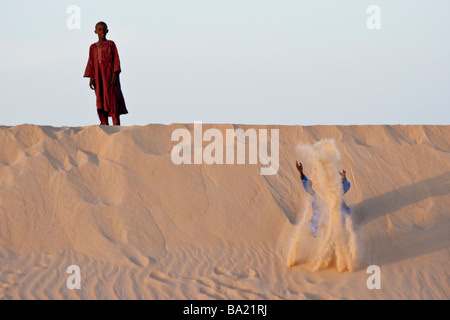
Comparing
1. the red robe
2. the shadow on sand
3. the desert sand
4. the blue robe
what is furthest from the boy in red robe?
the shadow on sand

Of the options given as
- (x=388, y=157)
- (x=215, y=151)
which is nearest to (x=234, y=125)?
(x=215, y=151)

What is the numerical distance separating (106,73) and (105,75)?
0.03m

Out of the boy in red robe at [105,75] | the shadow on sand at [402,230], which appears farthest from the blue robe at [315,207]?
the boy in red robe at [105,75]

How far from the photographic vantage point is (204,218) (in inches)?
339

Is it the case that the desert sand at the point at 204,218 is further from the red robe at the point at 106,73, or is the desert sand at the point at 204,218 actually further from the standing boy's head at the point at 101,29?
the standing boy's head at the point at 101,29

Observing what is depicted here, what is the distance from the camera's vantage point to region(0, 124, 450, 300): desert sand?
7621mm

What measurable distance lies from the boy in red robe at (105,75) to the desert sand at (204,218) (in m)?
0.94

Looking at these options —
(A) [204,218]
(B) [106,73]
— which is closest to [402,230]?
(A) [204,218]

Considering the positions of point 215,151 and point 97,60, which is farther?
point 97,60

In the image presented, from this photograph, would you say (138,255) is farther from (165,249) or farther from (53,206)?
(53,206)

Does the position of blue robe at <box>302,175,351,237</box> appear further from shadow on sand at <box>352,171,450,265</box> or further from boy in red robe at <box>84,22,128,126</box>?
boy in red robe at <box>84,22,128,126</box>
